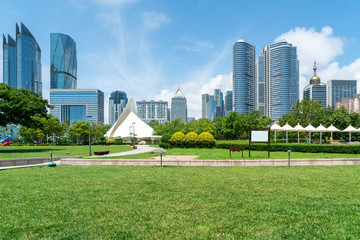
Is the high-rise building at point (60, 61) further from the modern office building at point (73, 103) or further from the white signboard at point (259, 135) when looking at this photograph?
the white signboard at point (259, 135)

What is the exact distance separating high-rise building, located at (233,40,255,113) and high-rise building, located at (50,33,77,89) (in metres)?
143

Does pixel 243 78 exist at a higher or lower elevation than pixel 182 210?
higher

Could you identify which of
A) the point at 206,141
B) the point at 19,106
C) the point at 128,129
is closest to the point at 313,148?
the point at 206,141

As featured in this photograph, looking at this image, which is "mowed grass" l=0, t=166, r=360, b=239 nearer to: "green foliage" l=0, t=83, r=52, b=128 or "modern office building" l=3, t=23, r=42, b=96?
"green foliage" l=0, t=83, r=52, b=128

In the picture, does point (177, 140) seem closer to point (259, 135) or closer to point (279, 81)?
point (259, 135)

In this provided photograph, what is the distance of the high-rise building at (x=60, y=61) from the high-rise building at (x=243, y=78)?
470ft

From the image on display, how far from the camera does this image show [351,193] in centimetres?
573

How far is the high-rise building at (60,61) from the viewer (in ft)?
620

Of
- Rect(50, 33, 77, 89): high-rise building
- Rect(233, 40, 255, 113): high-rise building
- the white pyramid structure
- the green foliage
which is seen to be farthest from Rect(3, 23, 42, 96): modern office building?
the green foliage

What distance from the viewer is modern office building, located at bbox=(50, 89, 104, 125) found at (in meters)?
157

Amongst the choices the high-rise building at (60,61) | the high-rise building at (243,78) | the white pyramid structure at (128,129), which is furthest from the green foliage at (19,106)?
the high-rise building at (60,61)

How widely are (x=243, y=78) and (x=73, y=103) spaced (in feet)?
422

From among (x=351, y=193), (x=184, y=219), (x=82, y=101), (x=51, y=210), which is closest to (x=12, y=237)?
(x=51, y=210)

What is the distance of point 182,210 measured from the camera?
14.7 ft
